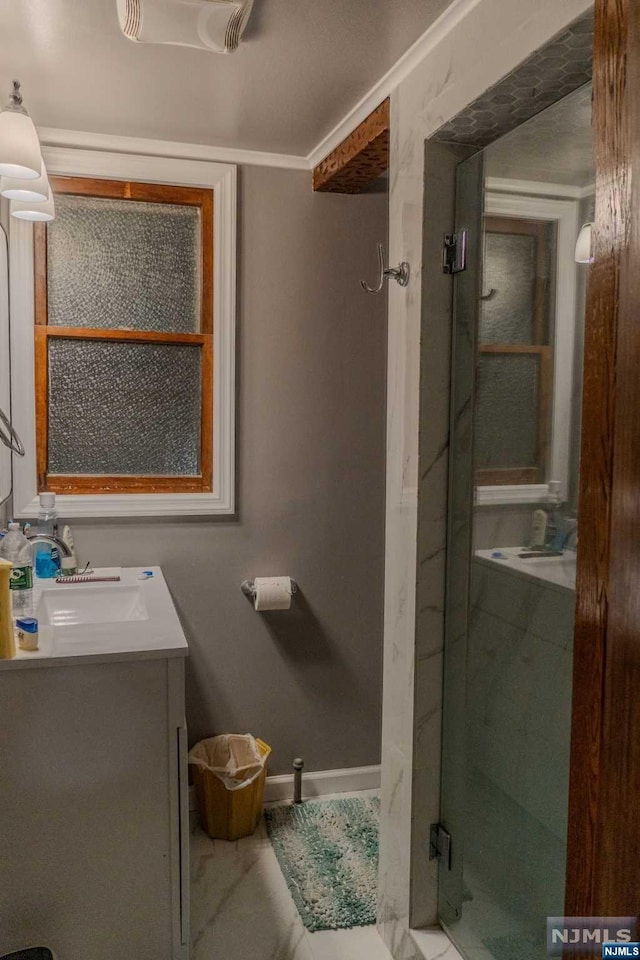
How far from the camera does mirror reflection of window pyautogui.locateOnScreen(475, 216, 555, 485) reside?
1.47 m

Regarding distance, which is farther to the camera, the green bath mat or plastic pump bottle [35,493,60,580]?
plastic pump bottle [35,493,60,580]

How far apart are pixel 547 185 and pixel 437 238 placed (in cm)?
35

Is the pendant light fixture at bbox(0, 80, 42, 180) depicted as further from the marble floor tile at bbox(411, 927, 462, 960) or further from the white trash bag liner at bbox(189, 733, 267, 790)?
the marble floor tile at bbox(411, 927, 462, 960)

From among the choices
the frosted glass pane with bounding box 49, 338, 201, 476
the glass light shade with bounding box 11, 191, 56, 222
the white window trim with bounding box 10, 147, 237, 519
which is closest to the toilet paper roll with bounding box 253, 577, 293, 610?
the white window trim with bounding box 10, 147, 237, 519

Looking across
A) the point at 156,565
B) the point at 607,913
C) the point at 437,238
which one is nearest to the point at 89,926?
the point at 156,565

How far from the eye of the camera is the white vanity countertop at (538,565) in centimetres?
139

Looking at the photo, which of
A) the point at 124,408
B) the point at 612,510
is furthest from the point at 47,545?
the point at 612,510

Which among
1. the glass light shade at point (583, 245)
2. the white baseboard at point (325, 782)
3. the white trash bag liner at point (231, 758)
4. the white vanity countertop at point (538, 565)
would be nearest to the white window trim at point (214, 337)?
the white trash bag liner at point (231, 758)

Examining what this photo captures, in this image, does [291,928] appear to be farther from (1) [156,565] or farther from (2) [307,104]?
(2) [307,104]

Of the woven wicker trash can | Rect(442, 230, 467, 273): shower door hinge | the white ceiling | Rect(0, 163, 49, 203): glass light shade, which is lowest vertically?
the woven wicker trash can

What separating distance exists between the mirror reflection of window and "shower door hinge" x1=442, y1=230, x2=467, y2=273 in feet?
0.25

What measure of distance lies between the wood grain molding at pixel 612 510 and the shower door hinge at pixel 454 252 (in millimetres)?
1065

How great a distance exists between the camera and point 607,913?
2.02ft

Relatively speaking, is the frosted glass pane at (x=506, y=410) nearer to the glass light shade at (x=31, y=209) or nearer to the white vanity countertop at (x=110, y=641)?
the white vanity countertop at (x=110, y=641)
